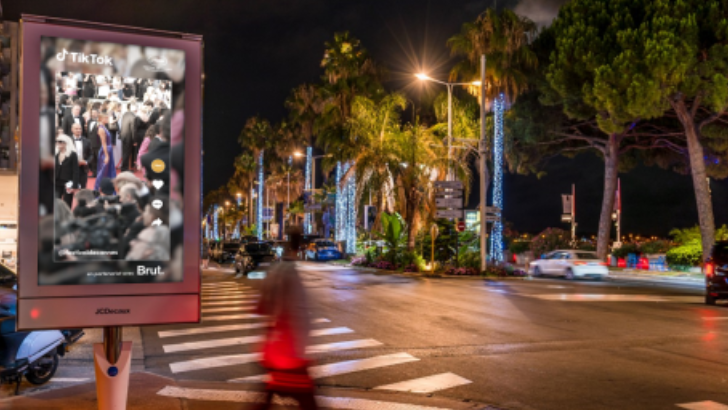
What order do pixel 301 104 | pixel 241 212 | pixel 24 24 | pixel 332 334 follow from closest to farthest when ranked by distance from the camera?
pixel 24 24, pixel 332 334, pixel 301 104, pixel 241 212

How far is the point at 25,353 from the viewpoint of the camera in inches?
305

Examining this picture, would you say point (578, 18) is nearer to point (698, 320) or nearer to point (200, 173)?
point (698, 320)

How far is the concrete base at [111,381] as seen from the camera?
5.41m

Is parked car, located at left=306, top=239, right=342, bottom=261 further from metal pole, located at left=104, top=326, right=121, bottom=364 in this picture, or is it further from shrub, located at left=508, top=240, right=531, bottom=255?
metal pole, located at left=104, top=326, right=121, bottom=364

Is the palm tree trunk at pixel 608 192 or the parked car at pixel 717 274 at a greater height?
the palm tree trunk at pixel 608 192

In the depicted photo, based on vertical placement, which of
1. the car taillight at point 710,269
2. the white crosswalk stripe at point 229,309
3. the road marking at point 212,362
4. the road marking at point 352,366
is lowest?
the white crosswalk stripe at point 229,309

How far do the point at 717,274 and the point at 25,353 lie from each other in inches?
655

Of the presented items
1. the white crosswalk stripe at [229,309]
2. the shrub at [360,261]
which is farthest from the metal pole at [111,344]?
the shrub at [360,261]

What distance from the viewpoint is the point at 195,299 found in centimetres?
545

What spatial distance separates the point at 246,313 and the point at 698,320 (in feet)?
32.9

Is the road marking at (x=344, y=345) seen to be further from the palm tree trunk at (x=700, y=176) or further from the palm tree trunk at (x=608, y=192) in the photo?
the palm tree trunk at (x=608, y=192)

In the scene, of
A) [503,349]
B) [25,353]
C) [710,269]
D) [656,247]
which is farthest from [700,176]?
[25,353]

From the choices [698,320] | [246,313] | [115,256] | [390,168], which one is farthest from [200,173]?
[390,168]

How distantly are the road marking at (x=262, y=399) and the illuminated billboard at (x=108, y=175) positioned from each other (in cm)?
279
